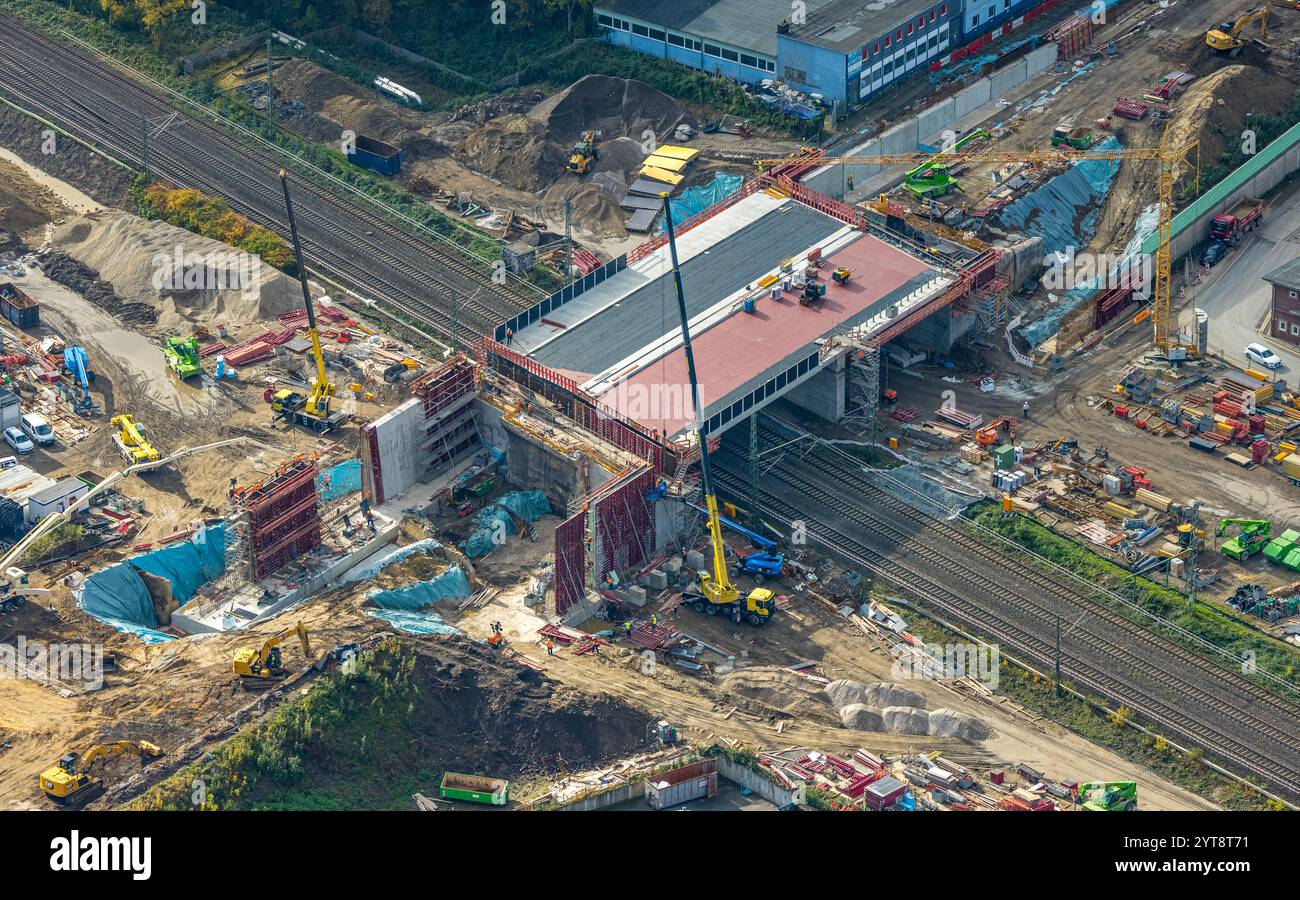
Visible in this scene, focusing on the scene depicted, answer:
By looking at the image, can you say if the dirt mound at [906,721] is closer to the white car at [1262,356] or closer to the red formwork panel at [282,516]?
the red formwork panel at [282,516]

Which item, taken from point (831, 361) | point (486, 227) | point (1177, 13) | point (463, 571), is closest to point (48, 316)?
point (486, 227)

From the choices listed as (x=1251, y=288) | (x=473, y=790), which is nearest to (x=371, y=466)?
(x=473, y=790)

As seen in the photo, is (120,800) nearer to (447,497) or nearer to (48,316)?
(447,497)

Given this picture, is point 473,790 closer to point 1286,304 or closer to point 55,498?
point 55,498

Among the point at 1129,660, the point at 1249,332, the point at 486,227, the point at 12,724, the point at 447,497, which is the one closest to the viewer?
the point at 12,724

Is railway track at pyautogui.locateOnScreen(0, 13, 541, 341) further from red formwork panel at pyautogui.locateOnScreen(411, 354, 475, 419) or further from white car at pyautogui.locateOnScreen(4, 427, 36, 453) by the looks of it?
white car at pyautogui.locateOnScreen(4, 427, 36, 453)

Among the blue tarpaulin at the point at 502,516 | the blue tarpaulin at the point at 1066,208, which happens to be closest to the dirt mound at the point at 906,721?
the blue tarpaulin at the point at 502,516

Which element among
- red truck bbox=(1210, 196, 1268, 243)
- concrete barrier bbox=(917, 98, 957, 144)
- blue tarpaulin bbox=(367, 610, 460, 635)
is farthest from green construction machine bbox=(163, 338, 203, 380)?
red truck bbox=(1210, 196, 1268, 243)

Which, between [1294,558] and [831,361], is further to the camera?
[831,361]
